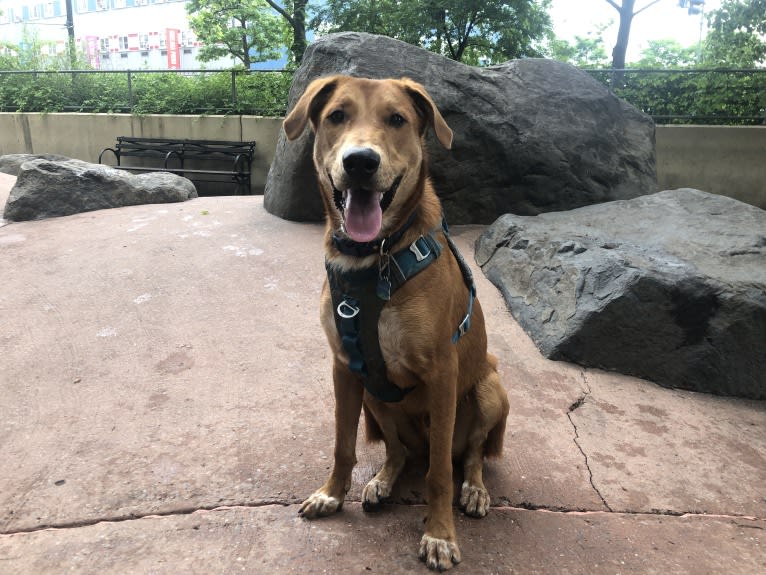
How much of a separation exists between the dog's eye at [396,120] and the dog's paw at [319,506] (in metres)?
1.72

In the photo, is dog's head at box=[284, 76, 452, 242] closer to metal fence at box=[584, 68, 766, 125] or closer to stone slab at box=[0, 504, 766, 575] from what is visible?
stone slab at box=[0, 504, 766, 575]

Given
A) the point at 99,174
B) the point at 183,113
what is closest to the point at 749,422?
the point at 99,174

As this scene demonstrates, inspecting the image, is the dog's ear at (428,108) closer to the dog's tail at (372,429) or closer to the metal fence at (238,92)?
the dog's tail at (372,429)

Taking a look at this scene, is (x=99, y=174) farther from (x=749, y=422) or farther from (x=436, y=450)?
(x=749, y=422)

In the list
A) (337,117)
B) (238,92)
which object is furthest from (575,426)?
(238,92)

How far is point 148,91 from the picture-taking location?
1508cm

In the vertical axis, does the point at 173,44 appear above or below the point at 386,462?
above

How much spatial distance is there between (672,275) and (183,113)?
12.8 metres

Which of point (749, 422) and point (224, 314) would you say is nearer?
point (749, 422)

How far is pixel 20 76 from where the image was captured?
1705 cm

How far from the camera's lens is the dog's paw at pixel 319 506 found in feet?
8.85

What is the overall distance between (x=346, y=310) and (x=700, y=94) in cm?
1230

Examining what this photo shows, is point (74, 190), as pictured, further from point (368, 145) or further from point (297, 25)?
point (297, 25)

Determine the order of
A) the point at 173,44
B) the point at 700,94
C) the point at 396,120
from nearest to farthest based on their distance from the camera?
the point at 396,120 → the point at 700,94 → the point at 173,44
